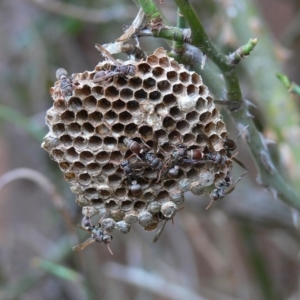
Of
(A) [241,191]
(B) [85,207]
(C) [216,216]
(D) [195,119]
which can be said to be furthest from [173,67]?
(C) [216,216]

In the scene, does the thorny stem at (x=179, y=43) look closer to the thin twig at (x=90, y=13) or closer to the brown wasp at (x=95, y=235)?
the brown wasp at (x=95, y=235)

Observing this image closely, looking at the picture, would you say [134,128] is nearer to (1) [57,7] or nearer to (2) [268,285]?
(1) [57,7]

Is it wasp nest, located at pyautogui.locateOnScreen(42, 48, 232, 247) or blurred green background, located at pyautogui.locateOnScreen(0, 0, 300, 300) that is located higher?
wasp nest, located at pyautogui.locateOnScreen(42, 48, 232, 247)

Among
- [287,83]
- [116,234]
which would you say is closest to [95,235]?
[287,83]

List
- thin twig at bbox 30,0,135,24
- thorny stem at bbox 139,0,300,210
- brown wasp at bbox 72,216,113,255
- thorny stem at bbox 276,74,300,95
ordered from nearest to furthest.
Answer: thorny stem at bbox 139,0,300,210
brown wasp at bbox 72,216,113,255
thorny stem at bbox 276,74,300,95
thin twig at bbox 30,0,135,24

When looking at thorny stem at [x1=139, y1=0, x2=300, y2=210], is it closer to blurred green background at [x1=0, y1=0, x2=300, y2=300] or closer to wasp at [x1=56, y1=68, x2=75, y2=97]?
wasp at [x1=56, y1=68, x2=75, y2=97]

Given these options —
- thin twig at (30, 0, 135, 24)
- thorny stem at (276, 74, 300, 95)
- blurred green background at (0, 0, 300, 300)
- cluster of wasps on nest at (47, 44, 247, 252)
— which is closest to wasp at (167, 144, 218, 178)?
cluster of wasps on nest at (47, 44, 247, 252)
